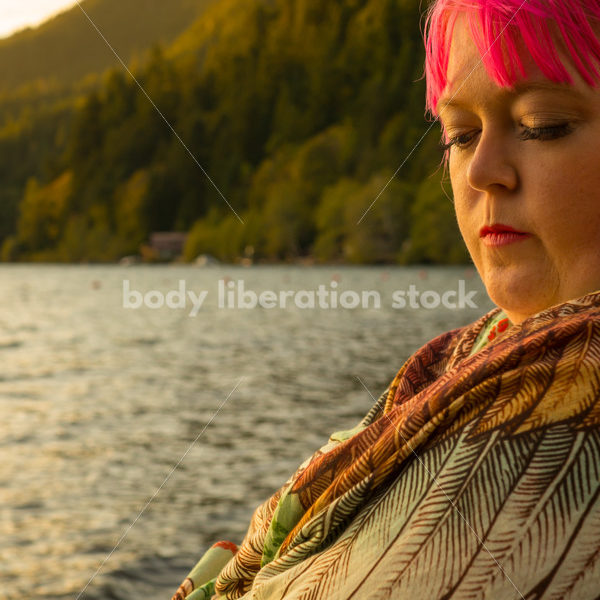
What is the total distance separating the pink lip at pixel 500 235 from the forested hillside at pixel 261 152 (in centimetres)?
7886

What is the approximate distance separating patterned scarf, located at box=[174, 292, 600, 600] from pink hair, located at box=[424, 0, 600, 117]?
1.10ft

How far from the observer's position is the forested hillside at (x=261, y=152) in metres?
91.1

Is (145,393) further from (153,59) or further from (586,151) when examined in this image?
(153,59)

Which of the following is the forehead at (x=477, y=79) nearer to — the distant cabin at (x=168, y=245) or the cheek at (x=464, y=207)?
the cheek at (x=464, y=207)

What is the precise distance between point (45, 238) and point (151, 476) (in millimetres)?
128801

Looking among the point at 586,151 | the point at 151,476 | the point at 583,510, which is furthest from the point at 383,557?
the point at 151,476

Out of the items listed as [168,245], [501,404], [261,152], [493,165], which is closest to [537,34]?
[493,165]

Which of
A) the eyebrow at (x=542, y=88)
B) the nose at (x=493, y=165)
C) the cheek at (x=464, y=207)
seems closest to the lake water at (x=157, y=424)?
the cheek at (x=464, y=207)

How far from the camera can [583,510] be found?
3.02 ft

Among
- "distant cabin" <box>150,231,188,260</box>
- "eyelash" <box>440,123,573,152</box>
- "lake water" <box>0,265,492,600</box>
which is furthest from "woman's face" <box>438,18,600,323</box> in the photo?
"distant cabin" <box>150,231,188,260</box>

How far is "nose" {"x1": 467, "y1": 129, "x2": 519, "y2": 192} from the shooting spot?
1.21 meters

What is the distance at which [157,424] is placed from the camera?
1534 cm

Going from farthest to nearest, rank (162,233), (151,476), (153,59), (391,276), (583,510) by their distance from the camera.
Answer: (153,59)
(162,233)
(391,276)
(151,476)
(583,510)

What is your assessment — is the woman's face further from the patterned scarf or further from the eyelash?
the patterned scarf
